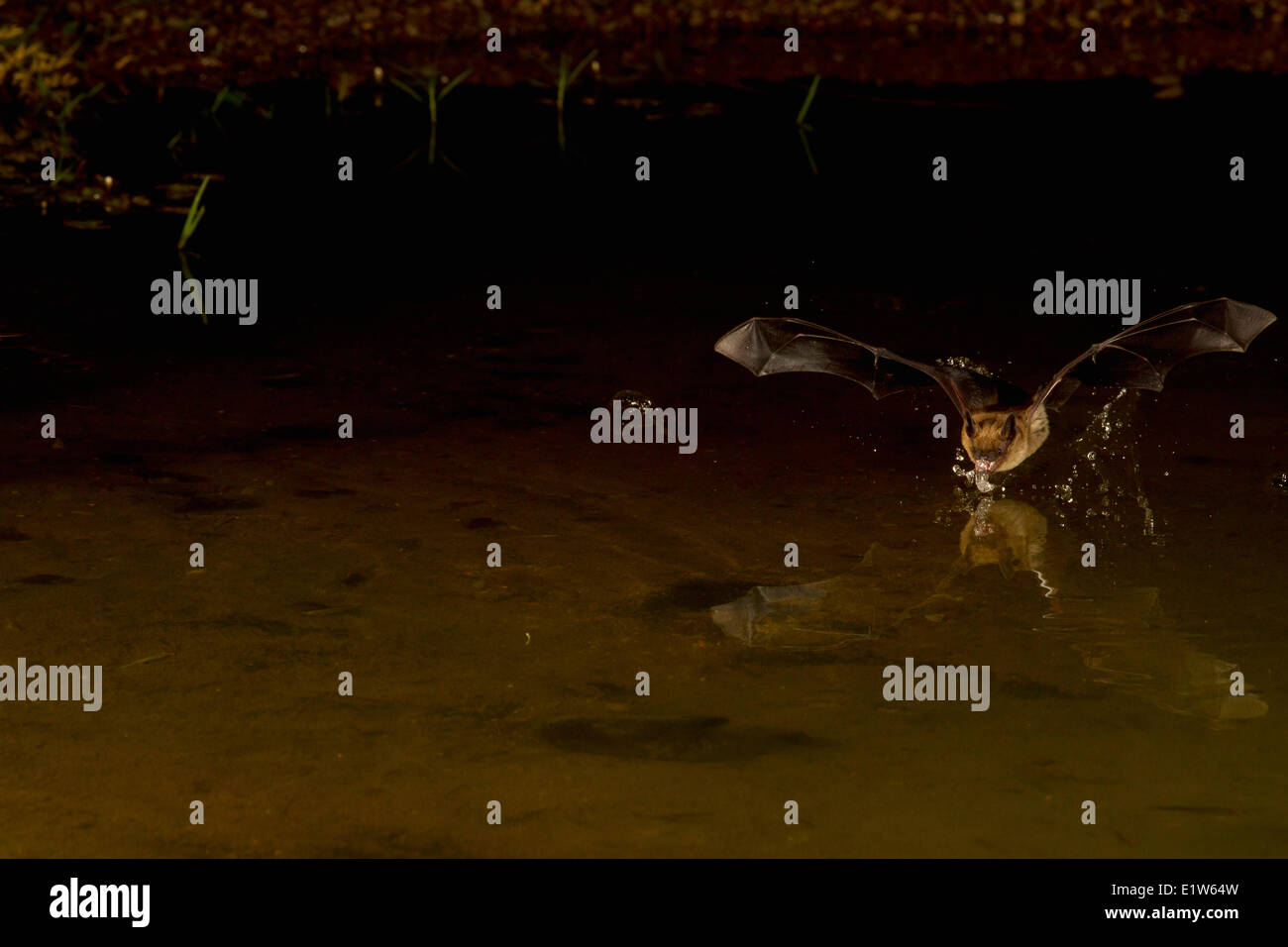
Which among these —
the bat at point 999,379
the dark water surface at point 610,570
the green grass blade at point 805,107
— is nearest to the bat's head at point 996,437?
the bat at point 999,379

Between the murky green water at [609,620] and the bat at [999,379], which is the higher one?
the bat at [999,379]

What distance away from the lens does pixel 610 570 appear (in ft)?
17.2

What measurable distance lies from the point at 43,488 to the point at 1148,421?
12.3 feet

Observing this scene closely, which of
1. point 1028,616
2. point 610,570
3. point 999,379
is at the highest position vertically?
point 999,379

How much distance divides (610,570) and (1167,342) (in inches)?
85.6

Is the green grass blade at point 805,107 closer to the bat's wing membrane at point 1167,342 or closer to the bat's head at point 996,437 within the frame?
the bat's wing membrane at point 1167,342

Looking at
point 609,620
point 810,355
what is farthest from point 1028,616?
point 810,355

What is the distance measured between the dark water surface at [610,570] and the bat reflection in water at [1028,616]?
0.05 feet

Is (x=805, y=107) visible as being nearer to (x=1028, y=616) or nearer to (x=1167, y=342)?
(x=1167, y=342)

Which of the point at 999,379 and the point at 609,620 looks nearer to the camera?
the point at 609,620

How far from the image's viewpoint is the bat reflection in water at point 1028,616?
14.9 feet

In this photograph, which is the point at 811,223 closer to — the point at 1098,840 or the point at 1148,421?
the point at 1148,421

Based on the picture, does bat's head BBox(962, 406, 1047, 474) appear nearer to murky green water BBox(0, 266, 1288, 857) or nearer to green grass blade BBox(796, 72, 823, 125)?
murky green water BBox(0, 266, 1288, 857)
